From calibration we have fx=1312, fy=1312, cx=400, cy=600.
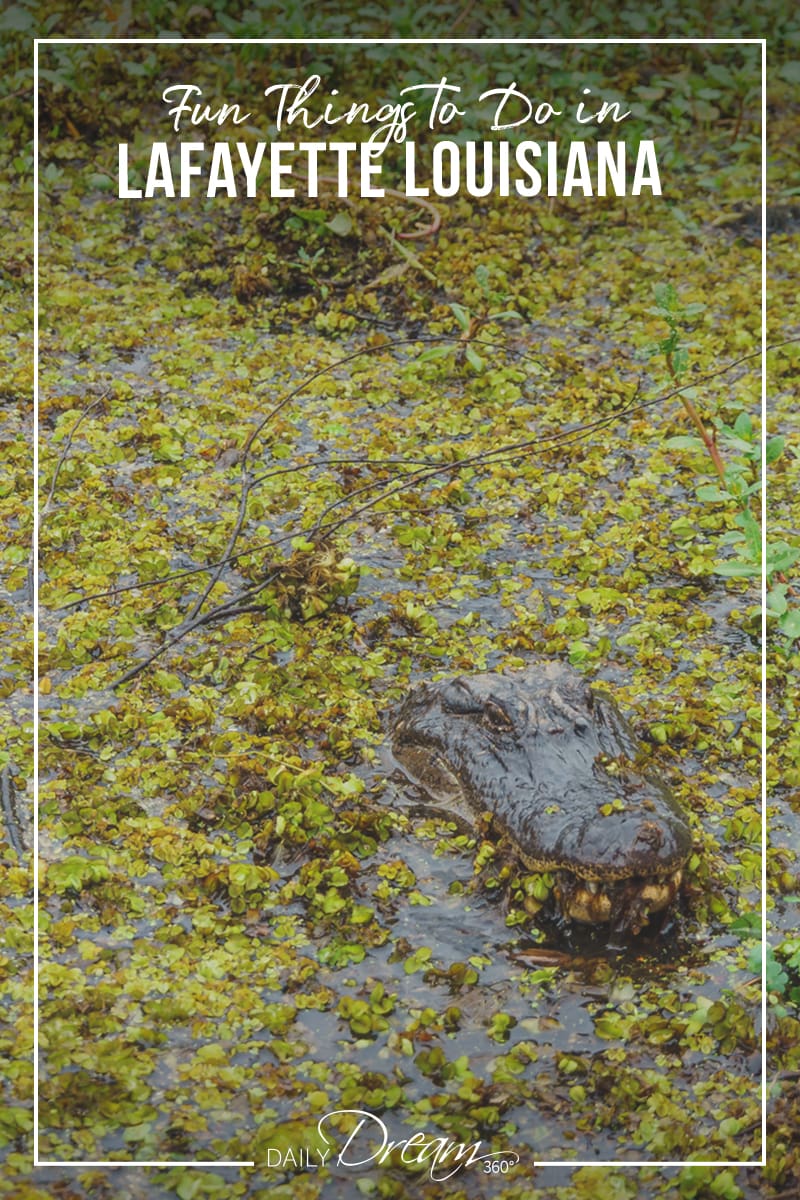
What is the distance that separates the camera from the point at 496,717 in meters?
4.32

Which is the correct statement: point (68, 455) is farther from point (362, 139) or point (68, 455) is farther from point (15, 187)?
point (362, 139)

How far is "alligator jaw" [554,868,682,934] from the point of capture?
12.4 feet

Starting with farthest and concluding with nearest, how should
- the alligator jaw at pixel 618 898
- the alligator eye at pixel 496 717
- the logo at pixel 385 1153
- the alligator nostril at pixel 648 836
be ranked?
1. the alligator eye at pixel 496 717
2. the alligator jaw at pixel 618 898
3. the alligator nostril at pixel 648 836
4. the logo at pixel 385 1153

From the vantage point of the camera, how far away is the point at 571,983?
3.77 metres

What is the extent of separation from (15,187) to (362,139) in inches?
93.8

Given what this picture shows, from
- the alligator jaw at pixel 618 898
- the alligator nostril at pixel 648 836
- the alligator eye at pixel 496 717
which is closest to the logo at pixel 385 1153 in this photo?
the alligator jaw at pixel 618 898

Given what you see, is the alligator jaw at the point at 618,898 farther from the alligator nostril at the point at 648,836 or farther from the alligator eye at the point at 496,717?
the alligator eye at the point at 496,717

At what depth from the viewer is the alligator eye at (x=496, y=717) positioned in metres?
4.28

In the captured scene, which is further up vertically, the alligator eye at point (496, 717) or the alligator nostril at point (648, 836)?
the alligator eye at point (496, 717)

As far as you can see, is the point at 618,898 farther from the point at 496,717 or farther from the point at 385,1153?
the point at 385,1153

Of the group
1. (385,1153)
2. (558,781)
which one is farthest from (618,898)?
(385,1153)

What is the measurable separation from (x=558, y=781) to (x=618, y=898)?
0.41 m

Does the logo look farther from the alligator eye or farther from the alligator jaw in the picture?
the alligator eye

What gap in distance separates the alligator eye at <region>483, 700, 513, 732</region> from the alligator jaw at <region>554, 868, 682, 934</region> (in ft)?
1.95
